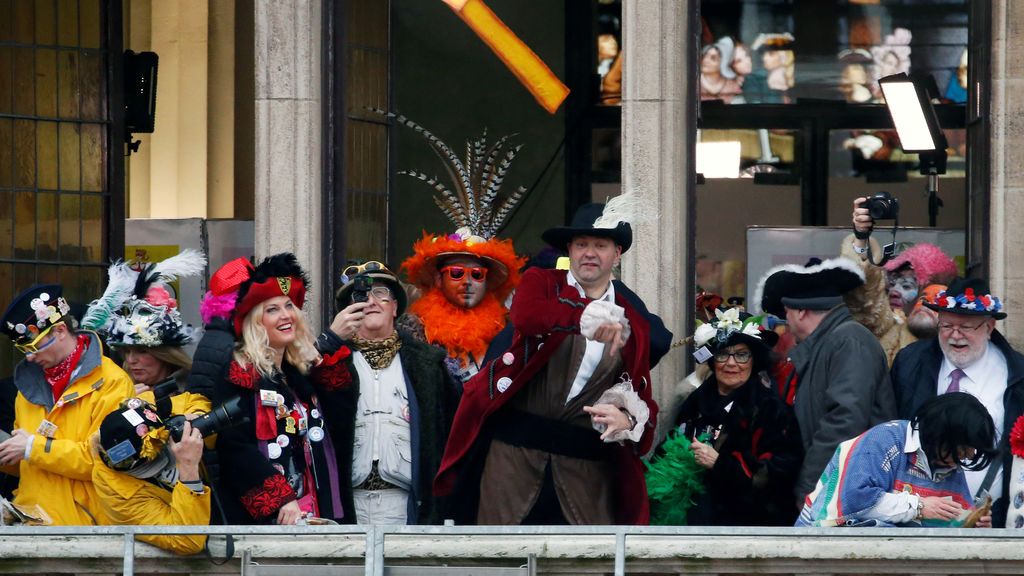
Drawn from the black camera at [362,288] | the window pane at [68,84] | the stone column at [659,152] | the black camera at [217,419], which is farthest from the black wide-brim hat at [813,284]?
the window pane at [68,84]

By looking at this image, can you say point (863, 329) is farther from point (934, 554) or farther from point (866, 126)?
point (866, 126)

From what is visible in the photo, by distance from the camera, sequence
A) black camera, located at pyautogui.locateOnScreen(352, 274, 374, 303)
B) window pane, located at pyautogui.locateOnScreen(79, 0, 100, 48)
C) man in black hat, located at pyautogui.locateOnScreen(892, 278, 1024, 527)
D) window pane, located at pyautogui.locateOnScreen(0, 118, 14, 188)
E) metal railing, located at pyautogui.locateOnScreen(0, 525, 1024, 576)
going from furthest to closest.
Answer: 1. window pane, located at pyautogui.locateOnScreen(79, 0, 100, 48)
2. window pane, located at pyautogui.locateOnScreen(0, 118, 14, 188)
3. black camera, located at pyautogui.locateOnScreen(352, 274, 374, 303)
4. man in black hat, located at pyautogui.locateOnScreen(892, 278, 1024, 527)
5. metal railing, located at pyautogui.locateOnScreen(0, 525, 1024, 576)

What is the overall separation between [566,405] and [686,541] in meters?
1.08

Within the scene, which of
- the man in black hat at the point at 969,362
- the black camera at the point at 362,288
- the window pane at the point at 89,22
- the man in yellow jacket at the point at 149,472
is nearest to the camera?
the man in yellow jacket at the point at 149,472

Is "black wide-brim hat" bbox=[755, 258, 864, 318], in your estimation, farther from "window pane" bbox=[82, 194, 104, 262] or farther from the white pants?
"window pane" bbox=[82, 194, 104, 262]

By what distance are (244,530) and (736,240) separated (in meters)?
8.14

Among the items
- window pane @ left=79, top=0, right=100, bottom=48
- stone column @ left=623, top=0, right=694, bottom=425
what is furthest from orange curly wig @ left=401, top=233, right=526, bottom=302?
window pane @ left=79, top=0, right=100, bottom=48

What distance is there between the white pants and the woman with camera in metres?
0.21

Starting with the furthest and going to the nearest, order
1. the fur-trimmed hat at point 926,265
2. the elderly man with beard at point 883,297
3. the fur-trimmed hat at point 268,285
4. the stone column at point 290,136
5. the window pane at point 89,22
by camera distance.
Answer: the window pane at point 89,22
the fur-trimmed hat at point 926,265
the stone column at point 290,136
the elderly man with beard at point 883,297
the fur-trimmed hat at point 268,285

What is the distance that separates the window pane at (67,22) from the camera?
11688mm

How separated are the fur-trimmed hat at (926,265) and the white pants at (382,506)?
3506 mm

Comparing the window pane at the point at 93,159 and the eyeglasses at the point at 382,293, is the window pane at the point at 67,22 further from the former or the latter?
Answer: the eyeglasses at the point at 382,293

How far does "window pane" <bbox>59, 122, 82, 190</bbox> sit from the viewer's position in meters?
11.6

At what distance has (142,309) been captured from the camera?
8.52 metres
